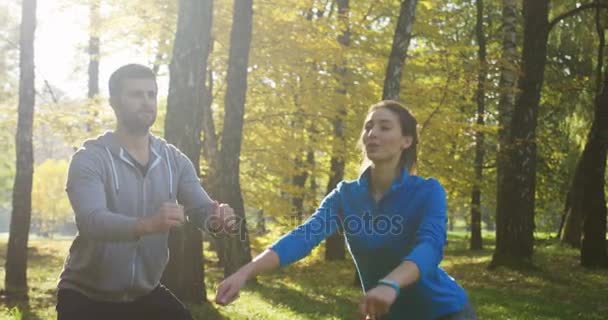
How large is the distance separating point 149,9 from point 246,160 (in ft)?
16.0

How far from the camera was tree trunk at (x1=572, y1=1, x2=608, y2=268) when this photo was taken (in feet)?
49.6

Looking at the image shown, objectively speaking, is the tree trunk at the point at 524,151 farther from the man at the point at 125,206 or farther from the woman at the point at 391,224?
the man at the point at 125,206

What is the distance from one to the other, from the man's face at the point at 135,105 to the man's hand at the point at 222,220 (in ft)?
2.02

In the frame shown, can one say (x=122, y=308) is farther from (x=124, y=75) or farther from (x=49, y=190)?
(x=49, y=190)

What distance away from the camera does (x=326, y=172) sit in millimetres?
18984

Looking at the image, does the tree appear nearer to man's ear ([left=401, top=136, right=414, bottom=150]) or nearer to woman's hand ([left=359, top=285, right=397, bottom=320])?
man's ear ([left=401, top=136, right=414, bottom=150])

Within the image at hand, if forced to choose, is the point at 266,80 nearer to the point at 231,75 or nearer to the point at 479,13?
the point at 231,75

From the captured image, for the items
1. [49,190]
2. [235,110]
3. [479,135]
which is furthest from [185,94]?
[49,190]

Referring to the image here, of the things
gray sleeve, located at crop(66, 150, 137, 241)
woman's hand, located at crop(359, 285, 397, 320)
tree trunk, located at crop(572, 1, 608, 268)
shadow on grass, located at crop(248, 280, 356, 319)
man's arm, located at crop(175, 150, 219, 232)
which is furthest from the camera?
tree trunk, located at crop(572, 1, 608, 268)

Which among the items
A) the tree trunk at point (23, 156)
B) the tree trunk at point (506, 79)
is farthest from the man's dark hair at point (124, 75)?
the tree trunk at point (506, 79)

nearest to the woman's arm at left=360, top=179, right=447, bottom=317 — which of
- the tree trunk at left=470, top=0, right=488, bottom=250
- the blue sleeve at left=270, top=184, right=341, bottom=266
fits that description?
the blue sleeve at left=270, top=184, right=341, bottom=266

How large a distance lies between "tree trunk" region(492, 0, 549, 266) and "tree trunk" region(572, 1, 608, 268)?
1.25 m

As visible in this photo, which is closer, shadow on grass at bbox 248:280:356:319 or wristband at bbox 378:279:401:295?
wristband at bbox 378:279:401:295

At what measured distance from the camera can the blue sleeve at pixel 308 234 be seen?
3.11 metres
